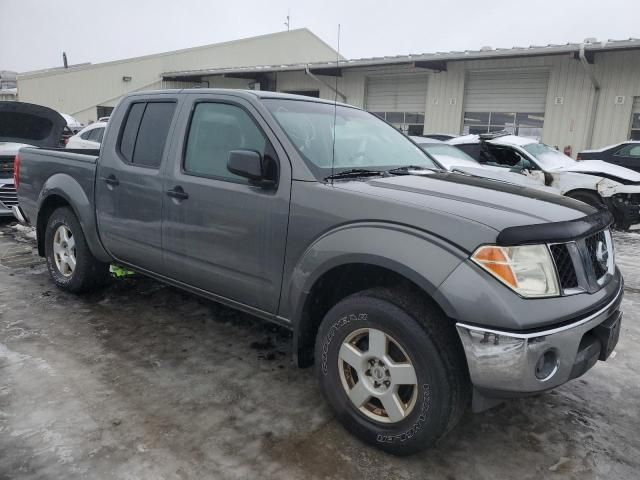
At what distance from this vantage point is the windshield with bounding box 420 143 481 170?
28.3ft

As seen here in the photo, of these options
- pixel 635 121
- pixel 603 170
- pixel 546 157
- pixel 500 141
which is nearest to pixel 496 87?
pixel 635 121

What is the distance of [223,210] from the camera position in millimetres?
3117

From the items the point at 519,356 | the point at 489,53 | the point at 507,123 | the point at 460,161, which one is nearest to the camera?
the point at 519,356

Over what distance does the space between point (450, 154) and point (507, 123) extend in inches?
363

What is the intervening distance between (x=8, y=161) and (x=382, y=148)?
20.7 ft

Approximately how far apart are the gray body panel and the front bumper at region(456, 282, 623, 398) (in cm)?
5

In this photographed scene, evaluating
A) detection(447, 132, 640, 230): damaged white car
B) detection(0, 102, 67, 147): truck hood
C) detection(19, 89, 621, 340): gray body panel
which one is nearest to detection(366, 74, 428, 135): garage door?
detection(447, 132, 640, 230): damaged white car

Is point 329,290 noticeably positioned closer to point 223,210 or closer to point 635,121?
point 223,210

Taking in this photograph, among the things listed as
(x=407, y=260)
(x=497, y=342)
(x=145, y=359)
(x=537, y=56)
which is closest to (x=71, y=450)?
(x=145, y=359)

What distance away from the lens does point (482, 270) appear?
2166 millimetres

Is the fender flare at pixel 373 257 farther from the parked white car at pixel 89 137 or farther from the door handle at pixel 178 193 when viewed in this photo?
the parked white car at pixel 89 137

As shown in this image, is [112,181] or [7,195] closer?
[112,181]

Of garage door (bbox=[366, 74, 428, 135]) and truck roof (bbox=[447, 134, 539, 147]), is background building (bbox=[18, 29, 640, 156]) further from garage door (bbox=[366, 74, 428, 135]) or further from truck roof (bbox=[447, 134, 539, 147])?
truck roof (bbox=[447, 134, 539, 147])

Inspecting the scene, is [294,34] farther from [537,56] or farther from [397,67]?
[537,56]
